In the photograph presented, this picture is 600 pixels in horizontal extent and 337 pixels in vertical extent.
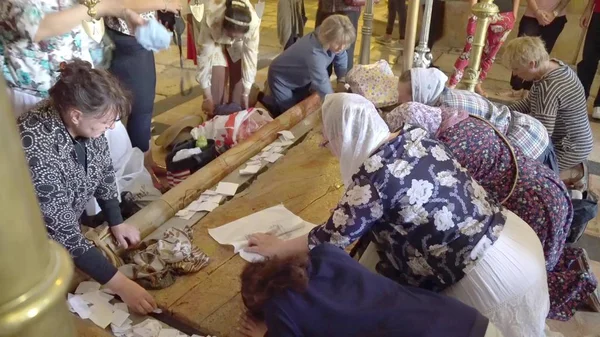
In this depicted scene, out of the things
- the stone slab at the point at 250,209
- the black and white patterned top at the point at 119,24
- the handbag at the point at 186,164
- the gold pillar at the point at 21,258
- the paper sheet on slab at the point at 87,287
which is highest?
the gold pillar at the point at 21,258

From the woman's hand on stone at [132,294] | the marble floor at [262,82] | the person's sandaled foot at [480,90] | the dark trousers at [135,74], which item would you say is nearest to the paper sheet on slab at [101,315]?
the woman's hand on stone at [132,294]

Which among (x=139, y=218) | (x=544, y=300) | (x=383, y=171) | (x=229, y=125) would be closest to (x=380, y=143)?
(x=383, y=171)

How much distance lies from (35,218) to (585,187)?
10.9ft

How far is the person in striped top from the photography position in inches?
118

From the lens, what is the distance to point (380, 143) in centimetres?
187

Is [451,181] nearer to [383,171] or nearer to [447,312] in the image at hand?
[383,171]

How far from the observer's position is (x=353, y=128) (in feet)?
6.21

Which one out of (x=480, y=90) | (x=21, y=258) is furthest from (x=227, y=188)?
(x=480, y=90)

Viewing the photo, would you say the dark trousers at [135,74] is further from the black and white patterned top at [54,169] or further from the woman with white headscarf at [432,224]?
the woman with white headscarf at [432,224]

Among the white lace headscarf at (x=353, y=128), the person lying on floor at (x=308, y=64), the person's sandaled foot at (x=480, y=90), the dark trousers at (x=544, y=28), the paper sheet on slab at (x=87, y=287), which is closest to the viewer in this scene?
the white lace headscarf at (x=353, y=128)

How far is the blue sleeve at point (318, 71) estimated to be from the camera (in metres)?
3.85

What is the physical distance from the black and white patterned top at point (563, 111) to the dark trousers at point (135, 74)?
2141 mm

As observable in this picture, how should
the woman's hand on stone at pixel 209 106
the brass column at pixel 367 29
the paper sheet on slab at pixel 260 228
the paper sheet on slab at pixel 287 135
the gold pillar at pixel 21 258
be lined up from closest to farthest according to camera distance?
the gold pillar at pixel 21 258, the paper sheet on slab at pixel 260 228, the paper sheet on slab at pixel 287 135, the woman's hand on stone at pixel 209 106, the brass column at pixel 367 29

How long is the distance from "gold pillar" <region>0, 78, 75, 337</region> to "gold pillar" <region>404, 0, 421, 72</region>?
302 centimetres
